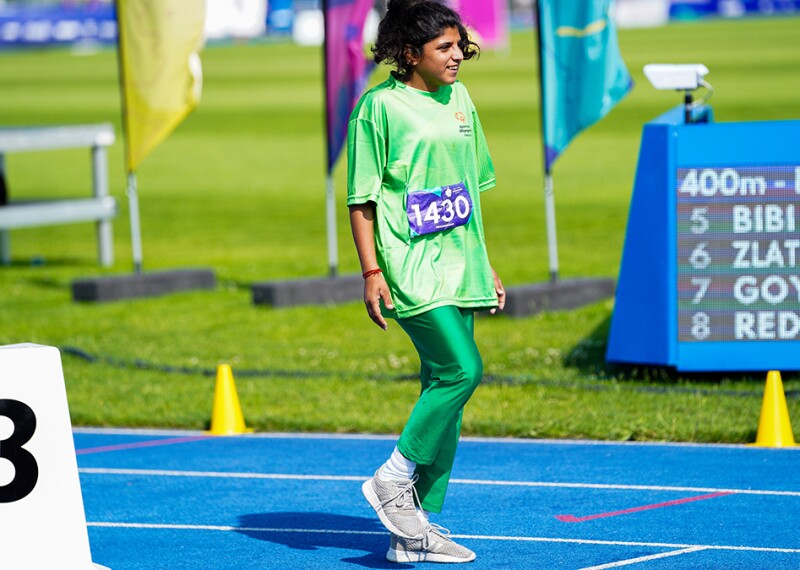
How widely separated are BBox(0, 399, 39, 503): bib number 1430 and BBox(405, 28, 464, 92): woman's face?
6.54 feet

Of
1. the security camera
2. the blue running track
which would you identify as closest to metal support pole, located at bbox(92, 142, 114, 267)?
the blue running track

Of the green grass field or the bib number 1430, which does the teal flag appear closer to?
the green grass field

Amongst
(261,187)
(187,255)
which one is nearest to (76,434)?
(187,255)

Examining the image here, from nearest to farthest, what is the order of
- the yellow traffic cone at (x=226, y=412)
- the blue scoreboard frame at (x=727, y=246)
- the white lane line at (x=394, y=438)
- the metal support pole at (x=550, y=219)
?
the white lane line at (x=394, y=438) < the yellow traffic cone at (x=226, y=412) < the blue scoreboard frame at (x=727, y=246) < the metal support pole at (x=550, y=219)

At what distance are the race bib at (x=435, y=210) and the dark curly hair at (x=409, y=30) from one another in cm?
48

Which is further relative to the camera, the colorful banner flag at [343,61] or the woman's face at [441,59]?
the colorful banner flag at [343,61]

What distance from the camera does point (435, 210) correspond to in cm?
602

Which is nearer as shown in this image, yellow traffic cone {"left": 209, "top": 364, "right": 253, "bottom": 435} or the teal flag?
yellow traffic cone {"left": 209, "top": 364, "right": 253, "bottom": 435}

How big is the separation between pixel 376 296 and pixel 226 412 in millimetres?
3541

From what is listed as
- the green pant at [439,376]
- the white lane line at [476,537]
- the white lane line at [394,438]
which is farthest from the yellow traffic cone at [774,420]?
the green pant at [439,376]

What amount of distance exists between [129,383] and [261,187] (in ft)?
50.4

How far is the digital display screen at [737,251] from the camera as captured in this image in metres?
9.60

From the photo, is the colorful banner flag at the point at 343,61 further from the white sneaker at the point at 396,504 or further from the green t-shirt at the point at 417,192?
the white sneaker at the point at 396,504

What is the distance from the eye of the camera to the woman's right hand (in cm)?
591
